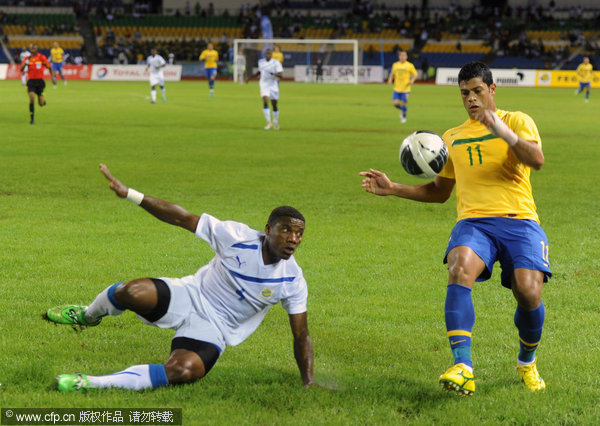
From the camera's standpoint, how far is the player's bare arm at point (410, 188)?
5.23 meters

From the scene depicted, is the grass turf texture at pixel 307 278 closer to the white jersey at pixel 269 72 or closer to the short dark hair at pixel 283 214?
the short dark hair at pixel 283 214

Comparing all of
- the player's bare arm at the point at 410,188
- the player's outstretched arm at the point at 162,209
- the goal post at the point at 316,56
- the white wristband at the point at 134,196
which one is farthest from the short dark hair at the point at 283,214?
the goal post at the point at 316,56

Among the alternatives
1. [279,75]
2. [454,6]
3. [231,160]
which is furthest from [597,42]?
[231,160]

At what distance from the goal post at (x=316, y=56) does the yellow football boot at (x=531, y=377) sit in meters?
44.9

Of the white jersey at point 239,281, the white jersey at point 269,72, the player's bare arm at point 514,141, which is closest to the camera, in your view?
the player's bare arm at point 514,141

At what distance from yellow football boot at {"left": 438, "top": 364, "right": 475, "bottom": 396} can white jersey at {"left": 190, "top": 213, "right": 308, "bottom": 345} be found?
962 mm

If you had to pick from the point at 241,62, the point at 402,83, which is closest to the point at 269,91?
the point at 402,83

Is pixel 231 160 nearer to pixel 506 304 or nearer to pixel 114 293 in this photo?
pixel 506 304

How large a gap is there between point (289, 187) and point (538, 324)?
8262mm

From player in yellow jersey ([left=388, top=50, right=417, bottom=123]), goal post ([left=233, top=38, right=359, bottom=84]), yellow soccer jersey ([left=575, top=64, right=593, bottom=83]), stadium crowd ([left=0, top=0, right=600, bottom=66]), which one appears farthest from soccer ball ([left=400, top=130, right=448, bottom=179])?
stadium crowd ([left=0, top=0, right=600, bottom=66])

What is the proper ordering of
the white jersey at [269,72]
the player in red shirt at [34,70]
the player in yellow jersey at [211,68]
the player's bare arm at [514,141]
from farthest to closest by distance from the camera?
1. the player in yellow jersey at [211,68]
2. the white jersey at [269,72]
3. the player in red shirt at [34,70]
4. the player's bare arm at [514,141]

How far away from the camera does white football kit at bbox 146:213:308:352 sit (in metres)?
4.54

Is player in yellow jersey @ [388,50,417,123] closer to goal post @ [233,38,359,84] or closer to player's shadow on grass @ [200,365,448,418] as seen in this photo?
player's shadow on grass @ [200,365,448,418]

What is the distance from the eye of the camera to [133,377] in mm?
4398
